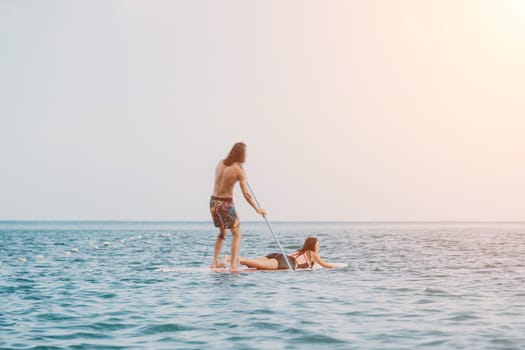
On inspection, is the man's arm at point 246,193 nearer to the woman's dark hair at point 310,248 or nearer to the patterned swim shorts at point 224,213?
the patterned swim shorts at point 224,213

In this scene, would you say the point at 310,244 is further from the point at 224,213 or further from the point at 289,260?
the point at 224,213

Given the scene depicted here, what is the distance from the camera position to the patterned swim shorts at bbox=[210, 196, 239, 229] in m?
17.8

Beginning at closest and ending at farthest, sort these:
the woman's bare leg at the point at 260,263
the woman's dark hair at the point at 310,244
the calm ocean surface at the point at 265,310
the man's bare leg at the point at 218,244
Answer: the calm ocean surface at the point at 265,310 → the man's bare leg at the point at 218,244 → the woman's bare leg at the point at 260,263 → the woman's dark hair at the point at 310,244

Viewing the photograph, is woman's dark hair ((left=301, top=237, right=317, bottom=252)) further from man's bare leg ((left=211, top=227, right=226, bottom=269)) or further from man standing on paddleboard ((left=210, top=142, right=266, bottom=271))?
man's bare leg ((left=211, top=227, right=226, bottom=269))

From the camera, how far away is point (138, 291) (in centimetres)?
1448

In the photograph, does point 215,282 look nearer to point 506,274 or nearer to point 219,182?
point 219,182

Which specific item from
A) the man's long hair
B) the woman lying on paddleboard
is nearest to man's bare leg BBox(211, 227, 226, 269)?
the woman lying on paddleboard

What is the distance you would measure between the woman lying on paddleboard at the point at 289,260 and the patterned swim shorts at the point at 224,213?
120 centimetres

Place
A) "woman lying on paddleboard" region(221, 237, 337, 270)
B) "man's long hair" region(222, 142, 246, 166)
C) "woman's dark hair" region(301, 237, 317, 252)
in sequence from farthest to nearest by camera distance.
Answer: "woman's dark hair" region(301, 237, 317, 252) → "woman lying on paddleboard" region(221, 237, 337, 270) → "man's long hair" region(222, 142, 246, 166)

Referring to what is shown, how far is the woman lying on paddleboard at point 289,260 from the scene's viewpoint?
61.3 ft

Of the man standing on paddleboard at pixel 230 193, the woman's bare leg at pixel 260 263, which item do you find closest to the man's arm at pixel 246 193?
the man standing on paddleboard at pixel 230 193

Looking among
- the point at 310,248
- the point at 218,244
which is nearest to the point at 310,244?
the point at 310,248

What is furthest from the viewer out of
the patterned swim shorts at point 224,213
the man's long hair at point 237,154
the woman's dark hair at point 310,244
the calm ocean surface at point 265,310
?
the woman's dark hair at point 310,244

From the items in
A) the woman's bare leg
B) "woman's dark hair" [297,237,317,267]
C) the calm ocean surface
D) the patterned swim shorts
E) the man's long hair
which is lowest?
the calm ocean surface
